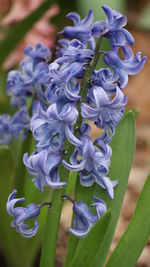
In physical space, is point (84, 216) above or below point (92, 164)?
below

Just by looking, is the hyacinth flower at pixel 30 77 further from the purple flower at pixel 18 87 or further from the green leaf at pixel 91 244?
the green leaf at pixel 91 244

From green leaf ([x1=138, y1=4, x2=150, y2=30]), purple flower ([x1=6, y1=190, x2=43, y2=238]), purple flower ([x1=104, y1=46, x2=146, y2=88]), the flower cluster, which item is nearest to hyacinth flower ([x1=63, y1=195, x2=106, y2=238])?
the flower cluster

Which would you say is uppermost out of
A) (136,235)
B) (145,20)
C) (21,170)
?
(145,20)

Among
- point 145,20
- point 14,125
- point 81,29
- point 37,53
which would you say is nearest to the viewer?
point 81,29

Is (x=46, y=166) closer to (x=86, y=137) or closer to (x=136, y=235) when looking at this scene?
(x=86, y=137)

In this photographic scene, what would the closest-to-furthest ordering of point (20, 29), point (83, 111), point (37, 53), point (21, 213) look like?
point (83, 111) < point (21, 213) < point (37, 53) < point (20, 29)

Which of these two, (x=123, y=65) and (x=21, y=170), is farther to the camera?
(x=21, y=170)

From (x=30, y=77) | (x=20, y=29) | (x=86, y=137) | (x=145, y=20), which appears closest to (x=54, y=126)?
(x=86, y=137)
